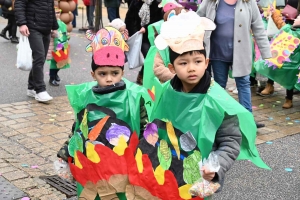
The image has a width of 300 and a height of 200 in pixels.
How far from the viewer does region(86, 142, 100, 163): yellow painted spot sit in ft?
9.29

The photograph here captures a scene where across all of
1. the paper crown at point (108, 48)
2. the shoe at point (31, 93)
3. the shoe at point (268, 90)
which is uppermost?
the paper crown at point (108, 48)

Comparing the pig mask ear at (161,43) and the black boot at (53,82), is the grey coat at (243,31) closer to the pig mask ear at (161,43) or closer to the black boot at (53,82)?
the pig mask ear at (161,43)

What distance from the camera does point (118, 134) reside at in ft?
9.25

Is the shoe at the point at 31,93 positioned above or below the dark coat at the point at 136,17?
below

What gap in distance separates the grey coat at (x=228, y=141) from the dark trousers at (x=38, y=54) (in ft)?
14.9

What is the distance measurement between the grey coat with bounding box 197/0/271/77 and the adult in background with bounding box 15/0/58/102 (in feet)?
7.42

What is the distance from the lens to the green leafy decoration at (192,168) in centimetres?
241

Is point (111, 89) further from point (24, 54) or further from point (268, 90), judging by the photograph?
point (268, 90)

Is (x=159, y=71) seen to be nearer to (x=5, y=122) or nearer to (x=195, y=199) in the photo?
(x=195, y=199)

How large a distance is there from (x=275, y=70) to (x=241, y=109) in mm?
5078

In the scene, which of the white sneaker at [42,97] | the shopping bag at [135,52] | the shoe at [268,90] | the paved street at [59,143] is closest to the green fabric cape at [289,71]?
the paved street at [59,143]

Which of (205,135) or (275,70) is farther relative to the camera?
(275,70)

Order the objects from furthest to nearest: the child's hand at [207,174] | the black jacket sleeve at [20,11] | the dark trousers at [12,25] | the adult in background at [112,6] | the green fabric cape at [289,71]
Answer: the adult in background at [112,6], the dark trousers at [12,25], the green fabric cape at [289,71], the black jacket sleeve at [20,11], the child's hand at [207,174]

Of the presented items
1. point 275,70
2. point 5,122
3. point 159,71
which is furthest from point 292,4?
point 5,122
